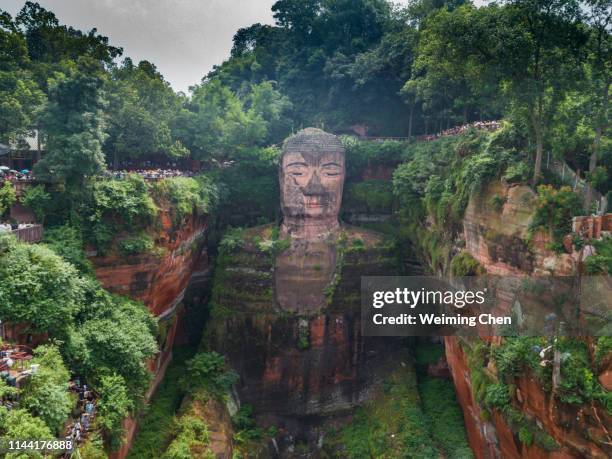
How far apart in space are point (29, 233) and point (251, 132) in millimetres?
14266

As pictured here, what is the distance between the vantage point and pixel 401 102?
3491cm

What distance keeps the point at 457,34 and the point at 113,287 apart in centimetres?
1623

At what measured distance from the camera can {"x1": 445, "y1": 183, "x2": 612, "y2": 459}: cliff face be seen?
14.3 meters

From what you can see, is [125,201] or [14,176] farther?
[14,176]

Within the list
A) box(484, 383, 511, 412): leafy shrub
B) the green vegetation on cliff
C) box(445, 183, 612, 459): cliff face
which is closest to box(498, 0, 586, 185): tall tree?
box(445, 183, 612, 459): cliff face

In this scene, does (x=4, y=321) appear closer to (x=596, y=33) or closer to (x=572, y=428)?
(x=572, y=428)

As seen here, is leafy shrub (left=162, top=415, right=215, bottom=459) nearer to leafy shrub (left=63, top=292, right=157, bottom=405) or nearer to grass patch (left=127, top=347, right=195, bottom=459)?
grass patch (left=127, top=347, right=195, bottom=459)

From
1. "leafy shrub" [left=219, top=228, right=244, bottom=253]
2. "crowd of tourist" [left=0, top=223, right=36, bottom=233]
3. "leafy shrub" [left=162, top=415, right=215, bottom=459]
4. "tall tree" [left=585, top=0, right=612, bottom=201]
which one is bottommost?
"leafy shrub" [left=162, top=415, right=215, bottom=459]

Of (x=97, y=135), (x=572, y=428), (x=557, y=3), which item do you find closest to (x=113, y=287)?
(x=97, y=135)

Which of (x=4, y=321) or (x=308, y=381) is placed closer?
(x=4, y=321)

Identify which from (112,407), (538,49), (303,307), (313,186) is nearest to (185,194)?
(313,186)

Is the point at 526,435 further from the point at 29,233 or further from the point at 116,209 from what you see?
the point at 29,233

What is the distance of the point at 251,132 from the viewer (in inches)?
1190

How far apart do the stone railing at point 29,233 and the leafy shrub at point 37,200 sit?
1332 millimetres
